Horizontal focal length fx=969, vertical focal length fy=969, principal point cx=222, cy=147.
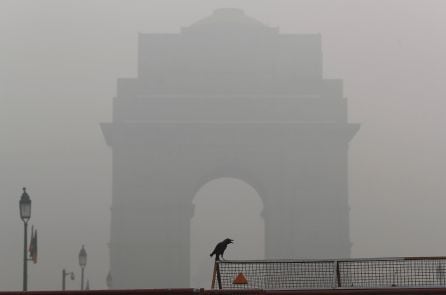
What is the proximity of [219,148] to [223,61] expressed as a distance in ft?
15.2

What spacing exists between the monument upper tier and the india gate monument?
8 centimetres

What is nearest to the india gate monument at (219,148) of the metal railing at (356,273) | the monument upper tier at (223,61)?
the monument upper tier at (223,61)

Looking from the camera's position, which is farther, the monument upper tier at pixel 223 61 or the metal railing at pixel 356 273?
the monument upper tier at pixel 223 61

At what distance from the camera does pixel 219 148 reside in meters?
47.9

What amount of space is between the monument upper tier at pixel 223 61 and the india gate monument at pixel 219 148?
77mm

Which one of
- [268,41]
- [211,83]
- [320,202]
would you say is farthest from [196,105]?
[320,202]

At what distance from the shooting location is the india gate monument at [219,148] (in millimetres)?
45812

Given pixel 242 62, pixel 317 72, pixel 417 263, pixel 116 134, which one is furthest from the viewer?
pixel 242 62

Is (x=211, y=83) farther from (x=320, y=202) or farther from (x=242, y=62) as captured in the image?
(x=320, y=202)

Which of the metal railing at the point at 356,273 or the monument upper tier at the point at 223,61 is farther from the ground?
the monument upper tier at the point at 223,61

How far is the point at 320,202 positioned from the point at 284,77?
651 centimetres

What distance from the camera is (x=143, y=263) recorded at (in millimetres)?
47906

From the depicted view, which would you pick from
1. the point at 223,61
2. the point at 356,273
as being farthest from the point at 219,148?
the point at 356,273

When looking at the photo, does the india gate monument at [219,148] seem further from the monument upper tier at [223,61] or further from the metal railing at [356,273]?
the metal railing at [356,273]
